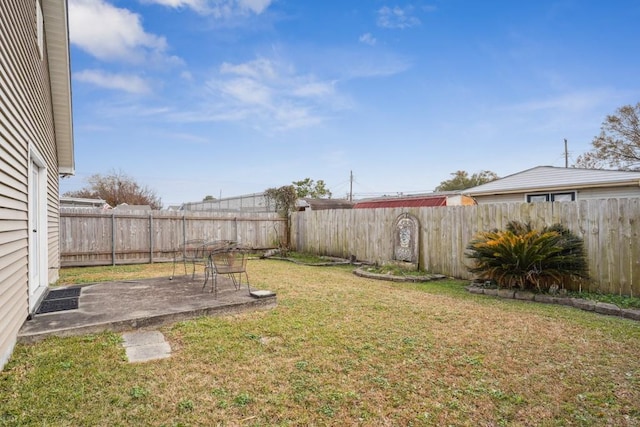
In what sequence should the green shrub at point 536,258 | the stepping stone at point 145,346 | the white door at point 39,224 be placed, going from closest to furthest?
the stepping stone at point 145,346
the white door at point 39,224
the green shrub at point 536,258

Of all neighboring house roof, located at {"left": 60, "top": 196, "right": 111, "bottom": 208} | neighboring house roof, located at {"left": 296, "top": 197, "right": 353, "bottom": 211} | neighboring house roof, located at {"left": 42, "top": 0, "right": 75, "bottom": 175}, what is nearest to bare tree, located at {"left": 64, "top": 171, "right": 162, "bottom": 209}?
neighboring house roof, located at {"left": 60, "top": 196, "right": 111, "bottom": 208}

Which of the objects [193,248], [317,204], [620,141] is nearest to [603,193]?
[193,248]

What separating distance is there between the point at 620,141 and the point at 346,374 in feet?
84.8

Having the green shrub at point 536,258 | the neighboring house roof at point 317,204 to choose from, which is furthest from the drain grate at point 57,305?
the neighboring house roof at point 317,204

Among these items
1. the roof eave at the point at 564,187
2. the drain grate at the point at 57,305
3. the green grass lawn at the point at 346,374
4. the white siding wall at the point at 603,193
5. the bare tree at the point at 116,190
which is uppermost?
the bare tree at the point at 116,190

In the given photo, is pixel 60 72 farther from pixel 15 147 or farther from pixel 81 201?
pixel 81 201

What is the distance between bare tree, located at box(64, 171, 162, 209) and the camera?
23.4m

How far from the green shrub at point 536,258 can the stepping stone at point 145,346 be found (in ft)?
17.2

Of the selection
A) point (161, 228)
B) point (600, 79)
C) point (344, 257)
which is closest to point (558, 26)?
point (600, 79)

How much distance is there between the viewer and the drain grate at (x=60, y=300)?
13.7 ft

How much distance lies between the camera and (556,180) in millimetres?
11531

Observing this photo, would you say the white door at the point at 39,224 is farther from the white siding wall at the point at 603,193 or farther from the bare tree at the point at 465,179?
the bare tree at the point at 465,179

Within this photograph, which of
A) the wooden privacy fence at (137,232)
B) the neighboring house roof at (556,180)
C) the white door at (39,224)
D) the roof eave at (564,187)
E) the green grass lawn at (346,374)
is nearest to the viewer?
the green grass lawn at (346,374)

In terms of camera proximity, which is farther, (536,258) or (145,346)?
(536,258)
